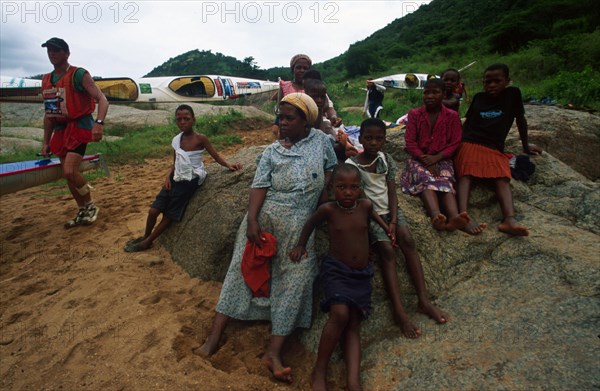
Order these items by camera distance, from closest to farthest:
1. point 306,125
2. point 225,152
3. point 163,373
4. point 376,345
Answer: point 163,373
point 376,345
point 306,125
point 225,152

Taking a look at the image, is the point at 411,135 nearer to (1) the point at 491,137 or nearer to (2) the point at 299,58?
(1) the point at 491,137

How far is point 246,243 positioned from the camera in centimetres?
247

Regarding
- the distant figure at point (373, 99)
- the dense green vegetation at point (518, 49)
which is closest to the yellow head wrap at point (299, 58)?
the distant figure at point (373, 99)

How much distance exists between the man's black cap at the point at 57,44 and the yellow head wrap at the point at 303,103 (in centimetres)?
294

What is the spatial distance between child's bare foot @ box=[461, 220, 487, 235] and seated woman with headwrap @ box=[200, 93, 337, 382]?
118cm

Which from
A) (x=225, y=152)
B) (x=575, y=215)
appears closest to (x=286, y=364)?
(x=575, y=215)

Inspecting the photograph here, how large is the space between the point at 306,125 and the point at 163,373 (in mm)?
1874

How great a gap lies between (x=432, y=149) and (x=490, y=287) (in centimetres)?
122

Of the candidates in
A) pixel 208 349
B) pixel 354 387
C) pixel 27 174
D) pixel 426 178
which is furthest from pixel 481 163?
pixel 27 174

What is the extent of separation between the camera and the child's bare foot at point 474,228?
2680mm

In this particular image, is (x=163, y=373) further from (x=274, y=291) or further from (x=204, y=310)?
(x=274, y=291)

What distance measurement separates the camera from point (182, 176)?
340 centimetres

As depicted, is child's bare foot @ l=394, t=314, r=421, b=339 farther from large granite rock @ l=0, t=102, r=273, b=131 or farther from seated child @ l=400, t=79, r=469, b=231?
large granite rock @ l=0, t=102, r=273, b=131

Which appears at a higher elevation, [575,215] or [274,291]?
[575,215]
